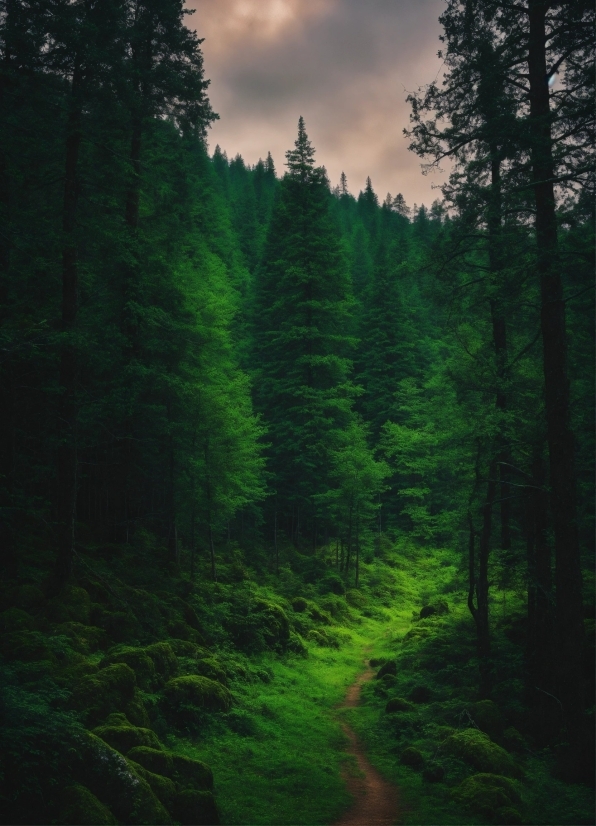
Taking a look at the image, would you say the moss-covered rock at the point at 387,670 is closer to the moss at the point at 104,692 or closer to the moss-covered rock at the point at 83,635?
the moss-covered rock at the point at 83,635

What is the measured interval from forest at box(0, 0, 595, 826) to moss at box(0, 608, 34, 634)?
138mm

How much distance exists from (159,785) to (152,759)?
0.50 m

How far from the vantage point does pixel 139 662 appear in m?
11.0

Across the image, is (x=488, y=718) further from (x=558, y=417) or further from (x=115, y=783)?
(x=115, y=783)

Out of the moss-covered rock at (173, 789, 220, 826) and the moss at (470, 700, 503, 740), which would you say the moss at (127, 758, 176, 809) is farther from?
the moss at (470, 700, 503, 740)

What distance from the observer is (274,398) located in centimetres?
3300

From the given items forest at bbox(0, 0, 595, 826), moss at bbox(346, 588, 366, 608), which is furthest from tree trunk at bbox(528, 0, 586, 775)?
moss at bbox(346, 588, 366, 608)

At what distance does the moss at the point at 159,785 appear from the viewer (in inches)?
297

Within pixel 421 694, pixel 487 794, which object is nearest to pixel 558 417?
pixel 487 794

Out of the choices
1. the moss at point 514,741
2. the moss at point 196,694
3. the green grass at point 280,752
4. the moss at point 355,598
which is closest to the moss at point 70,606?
the moss at point 196,694

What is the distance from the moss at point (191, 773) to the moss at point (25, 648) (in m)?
2.86

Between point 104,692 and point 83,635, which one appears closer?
point 104,692

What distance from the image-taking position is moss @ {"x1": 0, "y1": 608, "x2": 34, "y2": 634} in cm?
1053

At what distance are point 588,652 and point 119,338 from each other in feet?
44.7
